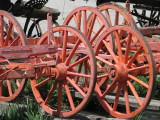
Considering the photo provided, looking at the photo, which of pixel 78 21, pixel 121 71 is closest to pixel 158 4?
pixel 78 21

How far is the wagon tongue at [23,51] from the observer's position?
490cm

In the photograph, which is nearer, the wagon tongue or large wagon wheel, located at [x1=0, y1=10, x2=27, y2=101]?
the wagon tongue

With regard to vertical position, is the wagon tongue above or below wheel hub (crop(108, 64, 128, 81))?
above

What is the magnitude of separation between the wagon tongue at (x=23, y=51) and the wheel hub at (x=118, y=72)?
709mm

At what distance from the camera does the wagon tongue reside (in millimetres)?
4898

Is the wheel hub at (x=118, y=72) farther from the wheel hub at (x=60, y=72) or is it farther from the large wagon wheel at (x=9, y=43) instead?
the large wagon wheel at (x=9, y=43)

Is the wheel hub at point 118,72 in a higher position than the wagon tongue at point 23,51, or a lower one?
lower

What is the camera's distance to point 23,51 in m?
4.95

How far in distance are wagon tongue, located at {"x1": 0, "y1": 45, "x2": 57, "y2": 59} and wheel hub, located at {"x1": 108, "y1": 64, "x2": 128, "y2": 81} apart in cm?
71

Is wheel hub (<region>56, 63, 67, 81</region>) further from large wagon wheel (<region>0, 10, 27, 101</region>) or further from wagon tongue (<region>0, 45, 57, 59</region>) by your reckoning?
large wagon wheel (<region>0, 10, 27, 101</region>)

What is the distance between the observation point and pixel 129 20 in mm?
5785

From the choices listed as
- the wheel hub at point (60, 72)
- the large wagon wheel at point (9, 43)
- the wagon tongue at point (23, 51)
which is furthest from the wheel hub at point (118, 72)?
the large wagon wheel at point (9, 43)

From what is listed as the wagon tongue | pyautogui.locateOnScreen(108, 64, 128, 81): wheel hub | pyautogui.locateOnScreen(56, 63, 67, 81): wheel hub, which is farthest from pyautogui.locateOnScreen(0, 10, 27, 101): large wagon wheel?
pyautogui.locateOnScreen(108, 64, 128, 81): wheel hub

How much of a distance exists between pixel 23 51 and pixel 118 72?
1.12m
